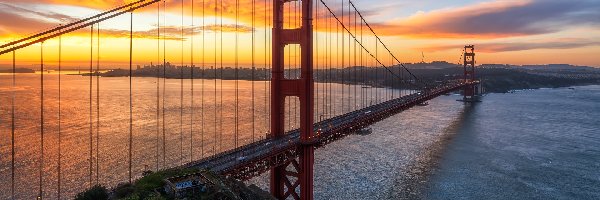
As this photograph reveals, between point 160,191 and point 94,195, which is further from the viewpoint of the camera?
point 160,191

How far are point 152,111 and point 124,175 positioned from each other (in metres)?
39.1

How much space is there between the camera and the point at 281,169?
64.7 feet

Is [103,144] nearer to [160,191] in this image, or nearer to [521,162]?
[160,191]

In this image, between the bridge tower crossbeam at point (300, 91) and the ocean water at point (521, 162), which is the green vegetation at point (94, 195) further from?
the ocean water at point (521, 162)

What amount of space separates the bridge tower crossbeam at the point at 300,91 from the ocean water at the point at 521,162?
8838 millimetres

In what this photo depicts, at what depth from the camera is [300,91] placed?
1933 cm

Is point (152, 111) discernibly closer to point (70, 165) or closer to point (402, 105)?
point (70, 165)

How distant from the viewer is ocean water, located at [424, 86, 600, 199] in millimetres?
25605

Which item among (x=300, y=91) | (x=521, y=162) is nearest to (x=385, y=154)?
(x=521, y=162)

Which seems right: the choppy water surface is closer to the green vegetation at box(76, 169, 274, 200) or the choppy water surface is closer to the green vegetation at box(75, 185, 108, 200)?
the green vegetation at box(76, 169, 274, 200)

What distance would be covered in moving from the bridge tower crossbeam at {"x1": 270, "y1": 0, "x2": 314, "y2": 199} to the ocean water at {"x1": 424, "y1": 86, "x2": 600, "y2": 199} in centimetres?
884

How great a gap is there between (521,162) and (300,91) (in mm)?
21974

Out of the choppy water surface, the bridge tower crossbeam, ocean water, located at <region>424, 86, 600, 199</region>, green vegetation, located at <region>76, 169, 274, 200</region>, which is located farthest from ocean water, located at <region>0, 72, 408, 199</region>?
ocean water, located at <region>424, 86, 600, 199</region>

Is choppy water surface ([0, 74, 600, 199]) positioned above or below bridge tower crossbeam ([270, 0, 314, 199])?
below
